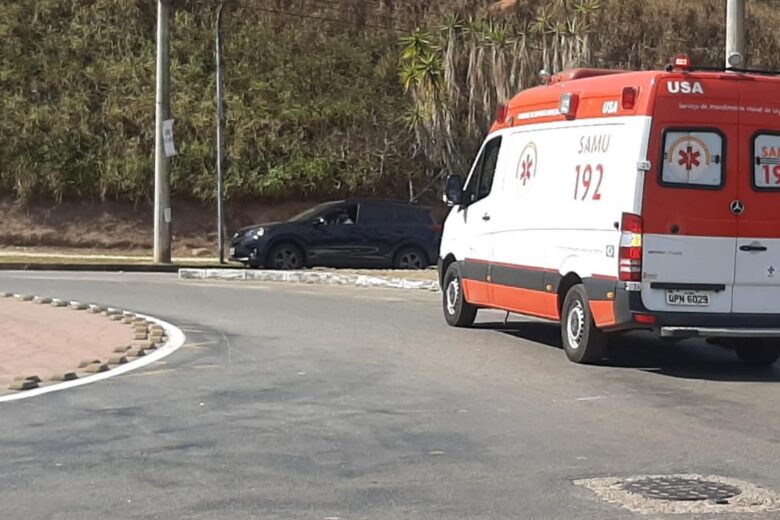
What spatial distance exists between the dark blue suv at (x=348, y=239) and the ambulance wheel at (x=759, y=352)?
16441 mm

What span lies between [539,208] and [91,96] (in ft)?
91.6

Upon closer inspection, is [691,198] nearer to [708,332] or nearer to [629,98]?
[629,98]

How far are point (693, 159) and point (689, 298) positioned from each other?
1.23 metres

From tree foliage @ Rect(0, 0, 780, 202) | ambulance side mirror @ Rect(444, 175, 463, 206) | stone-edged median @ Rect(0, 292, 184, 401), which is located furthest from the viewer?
tree foliage @ Rect(0, 0, 780, 202)

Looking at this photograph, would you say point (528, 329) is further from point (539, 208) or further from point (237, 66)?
point (237, 66)

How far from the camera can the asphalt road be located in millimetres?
7207

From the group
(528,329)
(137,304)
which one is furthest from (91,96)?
(528,329)

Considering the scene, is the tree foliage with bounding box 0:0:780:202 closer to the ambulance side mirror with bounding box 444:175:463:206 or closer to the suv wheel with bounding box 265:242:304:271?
the suv wheel with bounding box 265:242:304:271

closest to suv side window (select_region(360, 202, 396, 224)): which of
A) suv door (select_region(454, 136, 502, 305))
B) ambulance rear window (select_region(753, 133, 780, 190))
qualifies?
suv door (select_region(454, 136, 502, 305))

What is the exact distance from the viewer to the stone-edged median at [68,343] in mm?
11609

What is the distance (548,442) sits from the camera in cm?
884

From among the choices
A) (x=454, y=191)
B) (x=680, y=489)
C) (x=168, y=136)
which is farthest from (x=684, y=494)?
(x=168, y=136)

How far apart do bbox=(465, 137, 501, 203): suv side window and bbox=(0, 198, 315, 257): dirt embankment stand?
2115 cm

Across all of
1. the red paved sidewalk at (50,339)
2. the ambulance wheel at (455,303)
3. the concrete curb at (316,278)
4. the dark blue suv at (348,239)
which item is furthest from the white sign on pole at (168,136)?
the ambulance wheel at (455,303)
